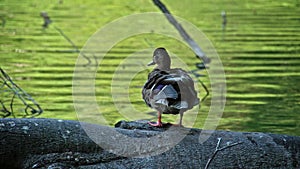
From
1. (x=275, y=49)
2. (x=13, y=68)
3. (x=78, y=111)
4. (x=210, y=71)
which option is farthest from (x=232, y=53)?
(x=78, y=111)

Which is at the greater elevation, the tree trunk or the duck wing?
the duck wing

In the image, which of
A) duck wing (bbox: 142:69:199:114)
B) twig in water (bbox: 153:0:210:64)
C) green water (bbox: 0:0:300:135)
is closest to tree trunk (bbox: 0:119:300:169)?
duck wing (bbox: 142:69:199:114)

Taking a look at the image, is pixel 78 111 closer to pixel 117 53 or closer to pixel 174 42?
pixel 117 53

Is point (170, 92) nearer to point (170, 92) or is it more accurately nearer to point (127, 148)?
point (170, 92)

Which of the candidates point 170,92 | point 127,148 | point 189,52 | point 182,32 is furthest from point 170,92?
point 189,52

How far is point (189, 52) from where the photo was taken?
15.8 m

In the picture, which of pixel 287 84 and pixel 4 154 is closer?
pixel 4 154

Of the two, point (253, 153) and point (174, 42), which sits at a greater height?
point (174, 42)

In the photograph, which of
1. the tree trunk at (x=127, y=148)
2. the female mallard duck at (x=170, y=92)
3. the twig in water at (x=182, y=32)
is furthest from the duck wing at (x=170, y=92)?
the twig in water at (x=182, y=32)

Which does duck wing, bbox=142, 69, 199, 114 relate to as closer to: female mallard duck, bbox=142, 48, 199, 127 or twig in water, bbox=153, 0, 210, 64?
female mallard duck, bbox=142, 48, 199, 127

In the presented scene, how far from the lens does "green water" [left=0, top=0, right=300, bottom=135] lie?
1073 cm

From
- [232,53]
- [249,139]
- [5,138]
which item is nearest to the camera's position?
[5,138]

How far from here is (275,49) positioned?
16125 mm

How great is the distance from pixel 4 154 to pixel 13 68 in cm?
927
